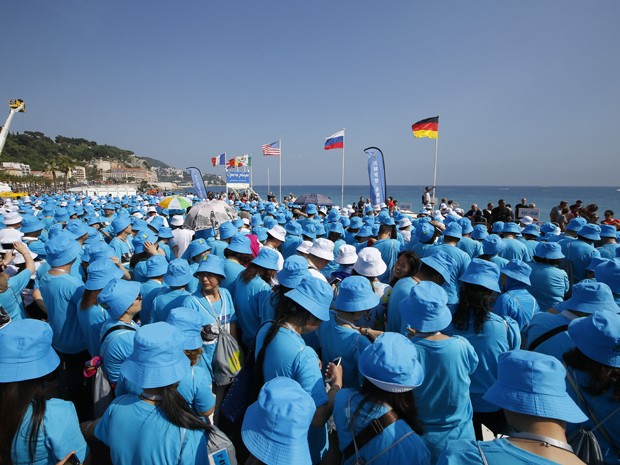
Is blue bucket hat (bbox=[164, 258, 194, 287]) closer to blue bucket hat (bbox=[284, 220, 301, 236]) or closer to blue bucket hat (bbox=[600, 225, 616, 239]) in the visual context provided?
blue bucket hat (bbox=[284, 220, 301, 236])

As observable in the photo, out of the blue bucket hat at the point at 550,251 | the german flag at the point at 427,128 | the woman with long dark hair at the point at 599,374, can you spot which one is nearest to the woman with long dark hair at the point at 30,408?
the woman with long dark hair at the point at 599,374

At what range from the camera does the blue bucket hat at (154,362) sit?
175 cm

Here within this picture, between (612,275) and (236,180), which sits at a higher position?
(236,180)

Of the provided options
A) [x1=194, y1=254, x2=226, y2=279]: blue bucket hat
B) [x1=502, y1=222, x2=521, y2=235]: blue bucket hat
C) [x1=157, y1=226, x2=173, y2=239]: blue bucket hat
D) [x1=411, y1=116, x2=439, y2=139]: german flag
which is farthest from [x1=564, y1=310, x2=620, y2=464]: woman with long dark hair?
[x1=411, y1=116, x2=439, y2=139]: german flag

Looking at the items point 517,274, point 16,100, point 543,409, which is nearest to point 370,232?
point 517,274

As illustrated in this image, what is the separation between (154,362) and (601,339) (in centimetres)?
263

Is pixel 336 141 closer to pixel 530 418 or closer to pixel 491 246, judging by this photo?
pixel 491 246

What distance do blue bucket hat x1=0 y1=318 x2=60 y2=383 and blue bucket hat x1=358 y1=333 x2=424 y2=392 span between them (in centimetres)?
178

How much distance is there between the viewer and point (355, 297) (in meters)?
2.59

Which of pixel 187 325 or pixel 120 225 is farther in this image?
pixel 120 225

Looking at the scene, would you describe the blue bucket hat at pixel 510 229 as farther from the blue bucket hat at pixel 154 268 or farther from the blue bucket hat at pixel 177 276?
the blue bucket hat at pixel 154 268

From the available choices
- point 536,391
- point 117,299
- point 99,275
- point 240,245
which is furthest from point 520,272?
point 99,275

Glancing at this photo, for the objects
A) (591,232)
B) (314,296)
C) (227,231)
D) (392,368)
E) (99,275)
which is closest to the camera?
(392,368)

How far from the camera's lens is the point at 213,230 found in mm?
8273
